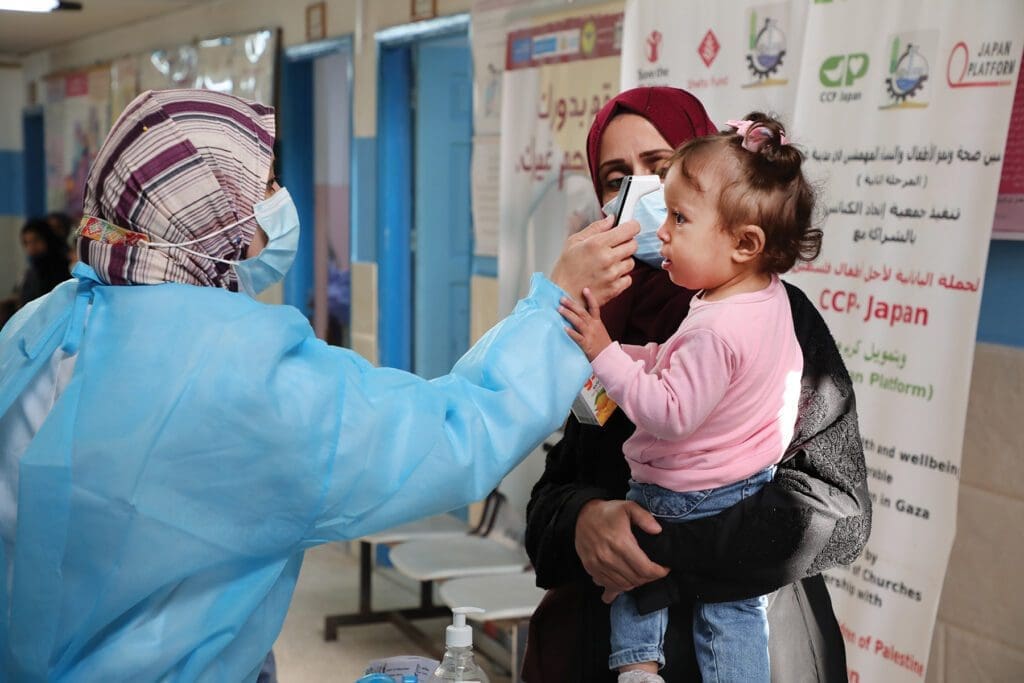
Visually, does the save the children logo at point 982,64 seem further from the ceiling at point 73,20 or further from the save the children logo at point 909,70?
the ceiling at point 73,20

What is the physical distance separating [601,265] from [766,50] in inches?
→ 75.9

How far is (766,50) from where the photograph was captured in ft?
10.7

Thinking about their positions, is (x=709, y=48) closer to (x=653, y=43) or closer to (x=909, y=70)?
A: (x=653, y=43)

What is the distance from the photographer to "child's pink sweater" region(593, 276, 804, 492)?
1.51 metres

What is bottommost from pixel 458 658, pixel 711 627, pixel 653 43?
pixel 458 658

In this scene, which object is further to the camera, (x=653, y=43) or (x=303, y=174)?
(x=303, y=174)

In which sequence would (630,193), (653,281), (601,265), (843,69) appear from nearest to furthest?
1. (601,265)
2. (630,193)
3. (653,281)
4. (843,69)

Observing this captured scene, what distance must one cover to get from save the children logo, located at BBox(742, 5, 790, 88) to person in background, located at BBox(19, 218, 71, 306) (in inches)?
275

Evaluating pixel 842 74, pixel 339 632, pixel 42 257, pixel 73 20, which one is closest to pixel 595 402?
pixel 842 74

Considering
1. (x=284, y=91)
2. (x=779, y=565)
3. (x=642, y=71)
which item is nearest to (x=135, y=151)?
(x=779, y=565)

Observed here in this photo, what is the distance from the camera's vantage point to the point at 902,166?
2.78 m

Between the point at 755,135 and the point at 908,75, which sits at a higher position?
the point at 908,75

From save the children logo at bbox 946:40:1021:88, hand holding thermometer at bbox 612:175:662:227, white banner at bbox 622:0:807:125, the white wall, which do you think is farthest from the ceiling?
hand holding thermometer at bbox 612:175:662:227

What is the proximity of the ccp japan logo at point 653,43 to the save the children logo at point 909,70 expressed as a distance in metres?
1.06
